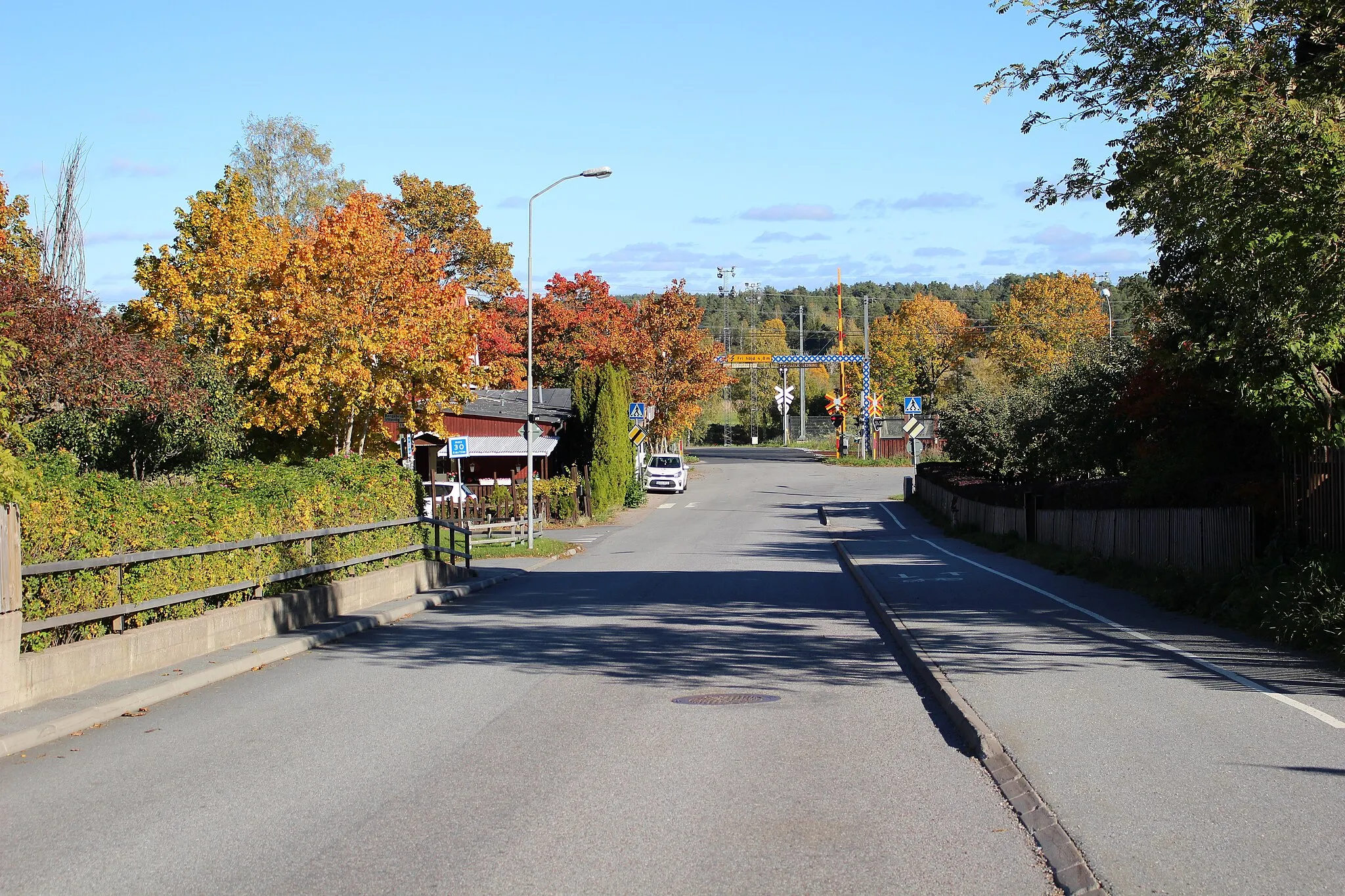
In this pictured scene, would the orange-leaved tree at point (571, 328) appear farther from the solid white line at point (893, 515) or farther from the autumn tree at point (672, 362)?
the solid white line at point (893, 515)

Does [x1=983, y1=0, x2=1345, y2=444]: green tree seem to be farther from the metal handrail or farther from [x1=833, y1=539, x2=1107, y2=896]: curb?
the metal handrail

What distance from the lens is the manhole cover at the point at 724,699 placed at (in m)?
11.0

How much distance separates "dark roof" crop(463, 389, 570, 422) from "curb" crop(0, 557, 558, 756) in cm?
3021

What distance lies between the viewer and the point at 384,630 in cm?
1719

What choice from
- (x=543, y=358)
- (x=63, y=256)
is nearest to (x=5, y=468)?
(x=63, y=256)

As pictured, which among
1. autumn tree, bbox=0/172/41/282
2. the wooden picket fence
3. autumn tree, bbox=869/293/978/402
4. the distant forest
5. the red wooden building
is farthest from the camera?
the distant forest

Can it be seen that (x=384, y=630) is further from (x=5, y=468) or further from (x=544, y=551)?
(x=544, y=551)

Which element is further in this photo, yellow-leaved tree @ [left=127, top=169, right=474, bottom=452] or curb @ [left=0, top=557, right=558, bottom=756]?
yellow-leaved tree @ [left=127, top=169, right=474, bottom=452]

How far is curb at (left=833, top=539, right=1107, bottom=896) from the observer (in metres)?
5.78

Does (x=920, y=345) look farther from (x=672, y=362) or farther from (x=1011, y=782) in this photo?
(x=1011, y=782)

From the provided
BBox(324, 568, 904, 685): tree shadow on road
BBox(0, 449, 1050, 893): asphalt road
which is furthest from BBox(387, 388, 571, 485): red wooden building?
BBox(0, 449, 1050, 893): asphalt road

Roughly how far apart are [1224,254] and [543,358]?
63.5 meters

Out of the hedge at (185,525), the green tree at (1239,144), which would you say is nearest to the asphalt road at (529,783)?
the hedge at (185,525)

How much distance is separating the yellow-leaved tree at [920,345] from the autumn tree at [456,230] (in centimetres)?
3578
